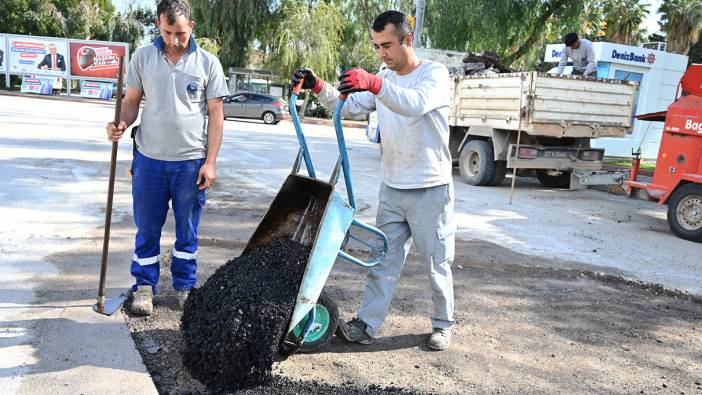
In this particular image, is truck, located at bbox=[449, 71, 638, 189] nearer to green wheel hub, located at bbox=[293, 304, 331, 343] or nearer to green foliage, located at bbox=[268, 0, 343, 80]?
green wheel hub, located at bbox=[293, 304, 331, 343]

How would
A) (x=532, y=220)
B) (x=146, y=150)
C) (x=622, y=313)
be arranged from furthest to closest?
(x=532, y=220), (x=622, y=313), (x=146, y=150)

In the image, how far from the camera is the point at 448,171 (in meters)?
3.45

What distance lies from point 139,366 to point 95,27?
50.2 metres

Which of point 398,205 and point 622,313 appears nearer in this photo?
point 398,205

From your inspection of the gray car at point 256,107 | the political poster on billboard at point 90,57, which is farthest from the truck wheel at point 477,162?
the political poster on billboard at point 90,57

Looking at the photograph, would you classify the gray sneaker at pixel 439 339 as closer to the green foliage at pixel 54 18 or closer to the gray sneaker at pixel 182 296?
the gray sneaker at pixel 182 296

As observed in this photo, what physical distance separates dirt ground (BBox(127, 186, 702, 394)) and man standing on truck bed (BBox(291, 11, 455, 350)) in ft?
0.80

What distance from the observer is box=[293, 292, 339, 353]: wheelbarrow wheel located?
3271mm

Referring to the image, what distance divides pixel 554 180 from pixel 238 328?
9806 millimetres

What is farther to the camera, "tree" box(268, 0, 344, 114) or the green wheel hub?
"tree" box(268, 0, 344, 114)

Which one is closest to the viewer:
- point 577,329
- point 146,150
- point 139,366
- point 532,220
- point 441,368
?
point 139,366

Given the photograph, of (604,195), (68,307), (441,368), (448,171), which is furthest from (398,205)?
(604,195)

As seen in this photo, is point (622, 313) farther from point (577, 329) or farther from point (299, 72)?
point (299, 72)

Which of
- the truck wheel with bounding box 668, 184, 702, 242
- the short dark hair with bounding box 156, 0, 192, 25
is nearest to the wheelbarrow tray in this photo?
the short dark hair with bounding box 156, 0, 192, 25
